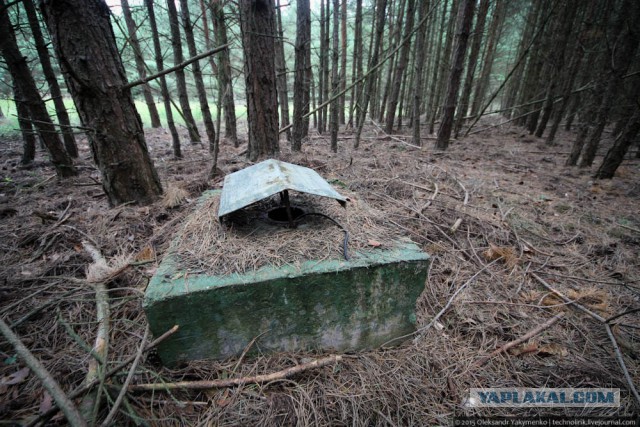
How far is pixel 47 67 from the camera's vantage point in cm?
478

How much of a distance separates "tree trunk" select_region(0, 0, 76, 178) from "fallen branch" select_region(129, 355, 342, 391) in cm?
454

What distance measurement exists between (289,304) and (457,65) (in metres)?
6.68

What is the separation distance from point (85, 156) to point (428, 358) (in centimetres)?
863

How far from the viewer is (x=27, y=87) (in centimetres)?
422

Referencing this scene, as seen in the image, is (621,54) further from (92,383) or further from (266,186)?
(92,383)

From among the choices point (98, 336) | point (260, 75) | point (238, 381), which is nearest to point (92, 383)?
point (98, 336)

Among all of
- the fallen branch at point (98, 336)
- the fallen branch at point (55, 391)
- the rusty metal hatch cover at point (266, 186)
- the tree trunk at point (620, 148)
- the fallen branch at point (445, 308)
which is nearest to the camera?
the fallen branch at point (55, 391)

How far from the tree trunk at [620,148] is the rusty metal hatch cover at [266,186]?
5.95 m

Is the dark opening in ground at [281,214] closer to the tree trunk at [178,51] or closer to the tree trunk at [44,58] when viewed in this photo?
the tree trunk at [178,51]

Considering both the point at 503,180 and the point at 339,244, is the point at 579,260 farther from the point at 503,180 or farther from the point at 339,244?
the point at 339,244

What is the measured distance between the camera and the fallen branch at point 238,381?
1.43 meters

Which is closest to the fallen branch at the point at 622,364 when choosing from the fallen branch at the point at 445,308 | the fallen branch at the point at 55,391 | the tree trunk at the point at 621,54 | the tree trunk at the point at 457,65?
the fallen branch at the point at 445,308

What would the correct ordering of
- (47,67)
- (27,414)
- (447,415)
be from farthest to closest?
(47,67) → (447,415) → (27,414)

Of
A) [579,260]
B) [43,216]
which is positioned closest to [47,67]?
[43,216]
